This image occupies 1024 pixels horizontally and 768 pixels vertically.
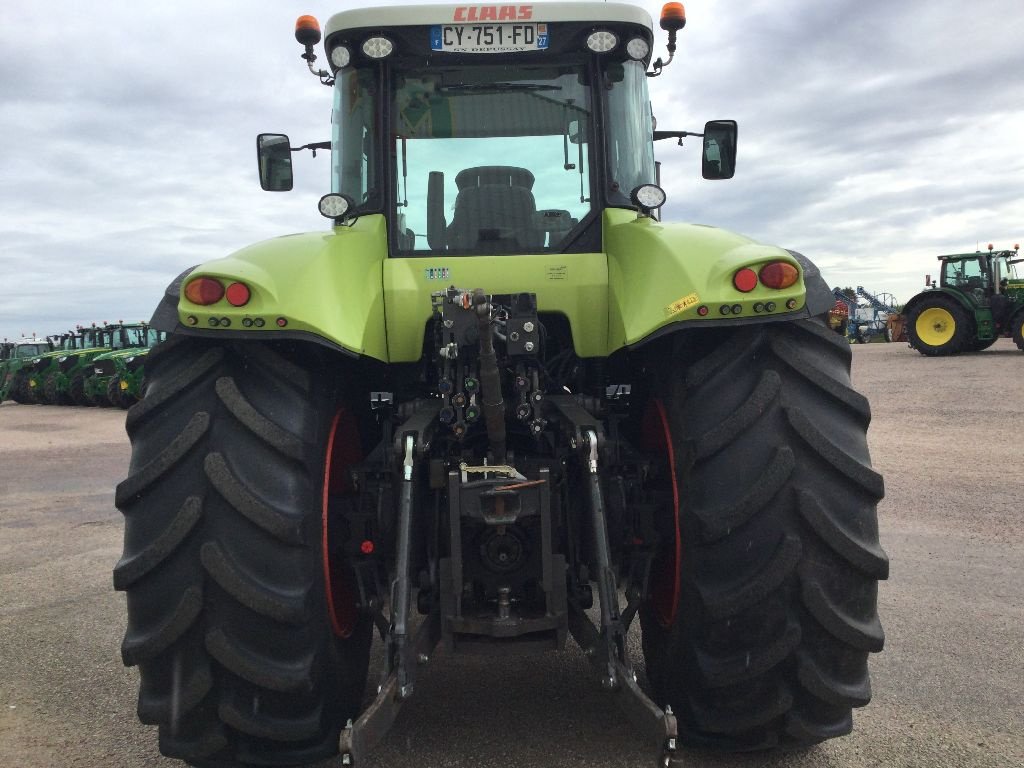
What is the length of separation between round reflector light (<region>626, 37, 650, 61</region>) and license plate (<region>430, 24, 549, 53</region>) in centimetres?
39

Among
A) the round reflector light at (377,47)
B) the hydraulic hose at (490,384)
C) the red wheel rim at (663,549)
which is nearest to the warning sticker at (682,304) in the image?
the red wheel rim at (663,549)

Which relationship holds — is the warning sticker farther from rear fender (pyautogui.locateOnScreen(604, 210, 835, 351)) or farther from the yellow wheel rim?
the yellow wheel rim

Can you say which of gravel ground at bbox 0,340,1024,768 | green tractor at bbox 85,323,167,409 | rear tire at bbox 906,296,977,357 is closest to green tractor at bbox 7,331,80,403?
green tractor at bbox 85,323,167,409

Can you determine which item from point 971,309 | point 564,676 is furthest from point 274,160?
point 971,309

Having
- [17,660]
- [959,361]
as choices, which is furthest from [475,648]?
[959,361]

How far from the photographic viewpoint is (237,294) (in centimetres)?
249

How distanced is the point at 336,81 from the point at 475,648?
7.45ft

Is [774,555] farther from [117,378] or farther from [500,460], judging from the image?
[117,378]

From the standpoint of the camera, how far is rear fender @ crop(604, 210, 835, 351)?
252cm

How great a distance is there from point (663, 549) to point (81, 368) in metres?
22.2

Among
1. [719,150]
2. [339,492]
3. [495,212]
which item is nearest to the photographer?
[339,492]

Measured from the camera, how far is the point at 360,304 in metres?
2.89

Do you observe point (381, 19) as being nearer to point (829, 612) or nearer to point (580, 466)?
point (580, 466)

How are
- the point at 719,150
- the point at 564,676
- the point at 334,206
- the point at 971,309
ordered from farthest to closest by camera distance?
the point at 971,309
the point at 719,150
the point at 564,676
the point at 334,206
